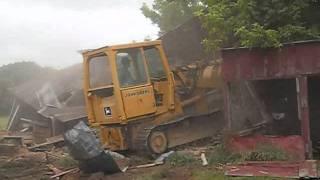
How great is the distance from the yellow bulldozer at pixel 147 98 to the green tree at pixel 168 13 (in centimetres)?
610

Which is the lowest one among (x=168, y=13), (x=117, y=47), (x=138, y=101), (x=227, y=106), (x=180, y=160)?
(x=180, y=160)

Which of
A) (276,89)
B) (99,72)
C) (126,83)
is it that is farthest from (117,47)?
(276,89)

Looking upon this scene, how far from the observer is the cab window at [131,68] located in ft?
40.8

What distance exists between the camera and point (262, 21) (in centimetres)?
→ 1183

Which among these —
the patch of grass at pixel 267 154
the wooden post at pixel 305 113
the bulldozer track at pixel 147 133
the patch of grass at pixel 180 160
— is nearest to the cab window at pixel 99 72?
the bulldozer track at pixel 147 133

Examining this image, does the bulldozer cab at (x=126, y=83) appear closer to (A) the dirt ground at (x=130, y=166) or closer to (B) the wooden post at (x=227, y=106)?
(A) the dirt ground at (x=130, y=166)

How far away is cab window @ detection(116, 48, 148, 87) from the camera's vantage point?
12445 millimetres

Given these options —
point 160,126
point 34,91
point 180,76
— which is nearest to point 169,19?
point 34,91

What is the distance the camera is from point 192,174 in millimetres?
10211

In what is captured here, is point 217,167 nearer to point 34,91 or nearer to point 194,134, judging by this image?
point 194,134

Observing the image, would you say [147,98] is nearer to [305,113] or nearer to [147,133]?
[147,133]

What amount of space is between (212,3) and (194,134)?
303cm

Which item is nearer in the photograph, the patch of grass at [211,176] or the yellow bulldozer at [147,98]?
the patch of grass at [211,176]

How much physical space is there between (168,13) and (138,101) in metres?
10.3
